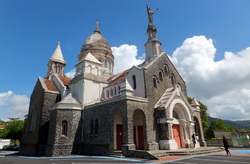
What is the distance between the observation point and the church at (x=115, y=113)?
18.4m

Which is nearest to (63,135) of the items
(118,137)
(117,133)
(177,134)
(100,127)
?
(100,127)

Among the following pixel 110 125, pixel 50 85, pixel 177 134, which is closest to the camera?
pixel 110 125

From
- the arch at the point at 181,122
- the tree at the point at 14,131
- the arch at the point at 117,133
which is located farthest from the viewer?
the tree at the point at 14,131

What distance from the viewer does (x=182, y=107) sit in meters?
21.9

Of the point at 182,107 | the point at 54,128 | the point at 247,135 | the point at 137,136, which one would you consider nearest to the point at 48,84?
the point at 54,128

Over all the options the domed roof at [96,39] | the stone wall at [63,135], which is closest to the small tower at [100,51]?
the domed roof at [96,39]

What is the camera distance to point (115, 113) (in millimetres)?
20844

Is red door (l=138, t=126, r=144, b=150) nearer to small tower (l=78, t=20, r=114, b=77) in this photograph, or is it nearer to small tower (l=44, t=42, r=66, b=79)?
small tower (l=78, t=20, r=114, b=77)

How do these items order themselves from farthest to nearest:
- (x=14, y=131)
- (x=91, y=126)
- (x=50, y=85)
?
(x=14, y=131) → (x=50, y=85) → (x=91, y=126)

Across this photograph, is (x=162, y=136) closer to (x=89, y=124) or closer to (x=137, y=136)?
(x=137, y=136)

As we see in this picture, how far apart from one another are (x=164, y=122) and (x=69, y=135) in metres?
11.0

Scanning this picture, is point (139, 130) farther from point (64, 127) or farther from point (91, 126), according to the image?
point (64, 127)

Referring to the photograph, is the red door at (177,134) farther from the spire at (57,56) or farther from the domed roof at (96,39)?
the spire at (57,56)

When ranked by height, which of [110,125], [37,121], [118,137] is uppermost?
[37,121]
